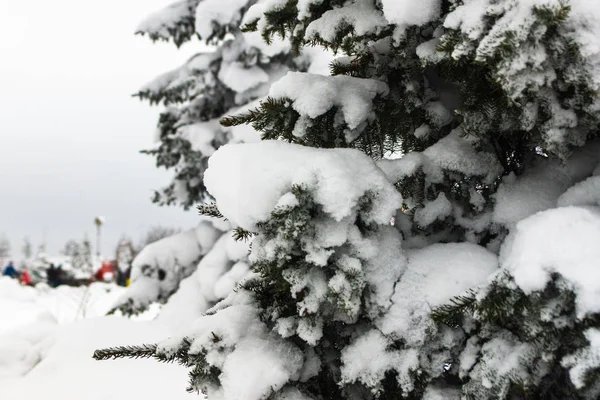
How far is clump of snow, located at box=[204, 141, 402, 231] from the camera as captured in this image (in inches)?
67.9

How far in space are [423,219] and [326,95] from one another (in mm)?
695

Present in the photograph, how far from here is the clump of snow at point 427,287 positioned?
1771 mm

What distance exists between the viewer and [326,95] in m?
2.17

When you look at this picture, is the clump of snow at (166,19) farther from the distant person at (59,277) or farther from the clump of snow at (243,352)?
the distant person at (59,277)

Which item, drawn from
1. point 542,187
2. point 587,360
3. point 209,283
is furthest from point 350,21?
point 209,283

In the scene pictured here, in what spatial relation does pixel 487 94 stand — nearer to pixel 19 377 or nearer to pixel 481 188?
pixel 481 188

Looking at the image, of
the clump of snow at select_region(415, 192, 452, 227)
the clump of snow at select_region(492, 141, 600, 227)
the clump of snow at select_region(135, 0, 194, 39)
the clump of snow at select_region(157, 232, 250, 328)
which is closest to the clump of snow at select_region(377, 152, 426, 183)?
the clump of snow at select_region(415, 192, 452, 227)

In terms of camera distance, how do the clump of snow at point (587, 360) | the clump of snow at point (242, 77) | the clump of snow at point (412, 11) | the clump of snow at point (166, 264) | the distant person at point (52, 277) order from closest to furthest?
the clump of snow at point (587, 360)
the clump of snow at point (412, 11)
the clump of snow at point (242, 77)
the clump of snow at point (166, 264)
the distant person at point (52, 277)

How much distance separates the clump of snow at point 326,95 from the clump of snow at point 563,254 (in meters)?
0.87

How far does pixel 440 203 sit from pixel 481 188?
0.25 m

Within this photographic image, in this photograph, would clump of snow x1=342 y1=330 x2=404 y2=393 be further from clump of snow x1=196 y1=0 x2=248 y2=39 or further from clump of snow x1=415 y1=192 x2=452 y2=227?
clump of snow x1=196 y1=0 x2=248 y2=39

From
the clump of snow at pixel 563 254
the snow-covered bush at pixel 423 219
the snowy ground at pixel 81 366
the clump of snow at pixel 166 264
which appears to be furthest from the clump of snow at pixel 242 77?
the clump of snow at pixel 563 254

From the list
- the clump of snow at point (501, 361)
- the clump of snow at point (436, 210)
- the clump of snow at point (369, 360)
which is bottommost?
the clump of snow at point (369, 360)

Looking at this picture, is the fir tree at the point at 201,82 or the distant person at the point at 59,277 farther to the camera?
the distant person at the point at 59,277
